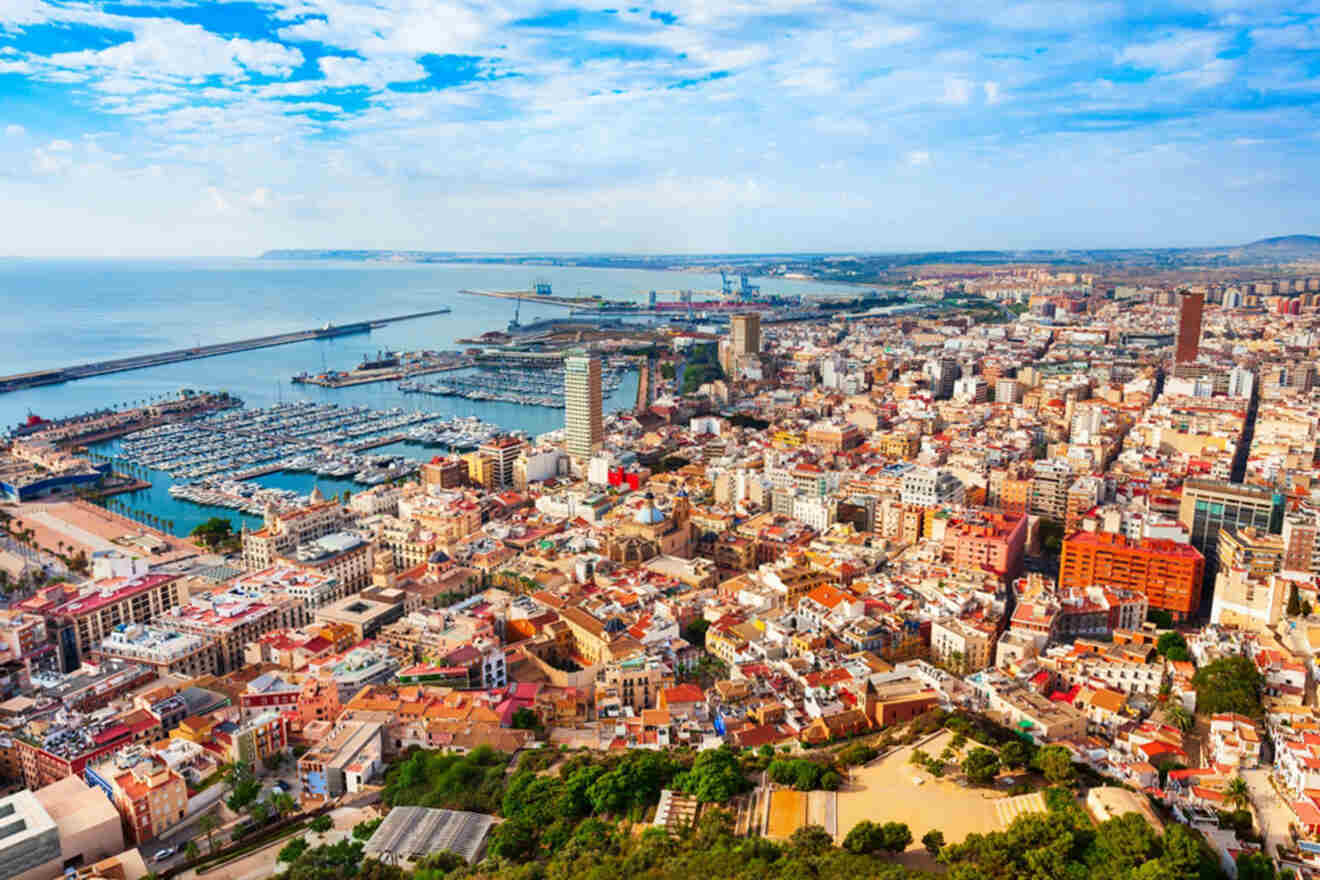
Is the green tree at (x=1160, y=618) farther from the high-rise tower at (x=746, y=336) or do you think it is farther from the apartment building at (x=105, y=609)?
the high-rise tower at (x=746, y=336)

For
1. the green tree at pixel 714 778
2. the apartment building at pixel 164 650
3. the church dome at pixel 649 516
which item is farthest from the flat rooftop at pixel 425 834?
the church dome at pixel 649 516

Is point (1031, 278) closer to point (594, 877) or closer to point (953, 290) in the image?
point (953, 290)

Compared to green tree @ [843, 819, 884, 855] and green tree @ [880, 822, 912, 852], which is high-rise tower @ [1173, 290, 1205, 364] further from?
green tree @ [843, 819, 884, 855]

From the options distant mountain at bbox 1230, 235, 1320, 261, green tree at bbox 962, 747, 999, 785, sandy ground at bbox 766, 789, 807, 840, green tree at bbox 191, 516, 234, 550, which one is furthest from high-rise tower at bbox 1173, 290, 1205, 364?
distant mountain at bbox 1230, 235, 1320, 261

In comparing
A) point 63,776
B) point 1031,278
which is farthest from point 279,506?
point 1031,278

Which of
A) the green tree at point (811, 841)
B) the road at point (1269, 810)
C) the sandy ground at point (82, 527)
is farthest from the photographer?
the sandy ground at point (82, 527)

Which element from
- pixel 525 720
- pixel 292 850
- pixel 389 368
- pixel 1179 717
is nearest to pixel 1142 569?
pixel 1179 717

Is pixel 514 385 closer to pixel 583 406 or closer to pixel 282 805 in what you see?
pixel 583 406
